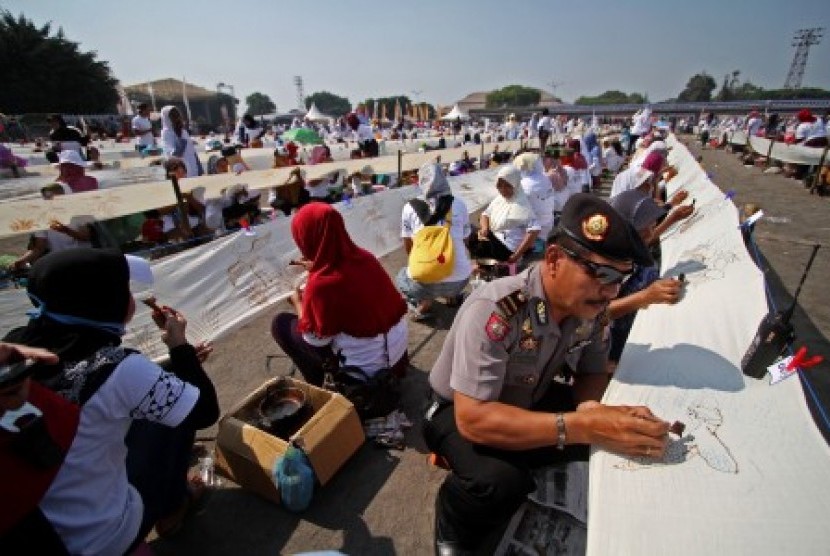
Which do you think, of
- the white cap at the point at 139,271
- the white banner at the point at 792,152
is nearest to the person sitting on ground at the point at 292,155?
the white cap at the point at 139,271

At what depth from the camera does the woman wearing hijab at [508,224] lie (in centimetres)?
521

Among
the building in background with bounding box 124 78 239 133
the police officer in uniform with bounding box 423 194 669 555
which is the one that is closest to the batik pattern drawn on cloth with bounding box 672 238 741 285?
the police officer in uniform with bounding box 423 194 669 555

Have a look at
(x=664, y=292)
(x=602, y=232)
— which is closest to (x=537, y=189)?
(x=664, y=292)

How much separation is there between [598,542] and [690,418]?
28.8 inches

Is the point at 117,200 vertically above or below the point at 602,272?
below

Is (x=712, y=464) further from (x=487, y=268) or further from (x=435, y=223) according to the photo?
(x=487, y=268)

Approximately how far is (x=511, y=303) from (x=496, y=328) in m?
0.14

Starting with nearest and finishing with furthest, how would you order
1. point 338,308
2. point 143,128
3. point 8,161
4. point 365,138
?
point 338,308 → point 8,161 → point 143,128 → point 365,138

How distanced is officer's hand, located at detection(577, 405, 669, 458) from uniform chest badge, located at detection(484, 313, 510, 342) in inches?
17.9

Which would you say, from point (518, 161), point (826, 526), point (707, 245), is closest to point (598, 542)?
point (826, 526)

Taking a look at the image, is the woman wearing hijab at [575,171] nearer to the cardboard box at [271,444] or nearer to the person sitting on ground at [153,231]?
the cardboard box at [271,444]

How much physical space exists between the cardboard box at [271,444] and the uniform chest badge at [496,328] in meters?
1.40

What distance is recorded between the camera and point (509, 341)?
1.87 m

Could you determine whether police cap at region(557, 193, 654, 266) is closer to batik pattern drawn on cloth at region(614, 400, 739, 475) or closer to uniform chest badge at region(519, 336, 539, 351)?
uniform chest badge at region(519, 336, 539, 351)
